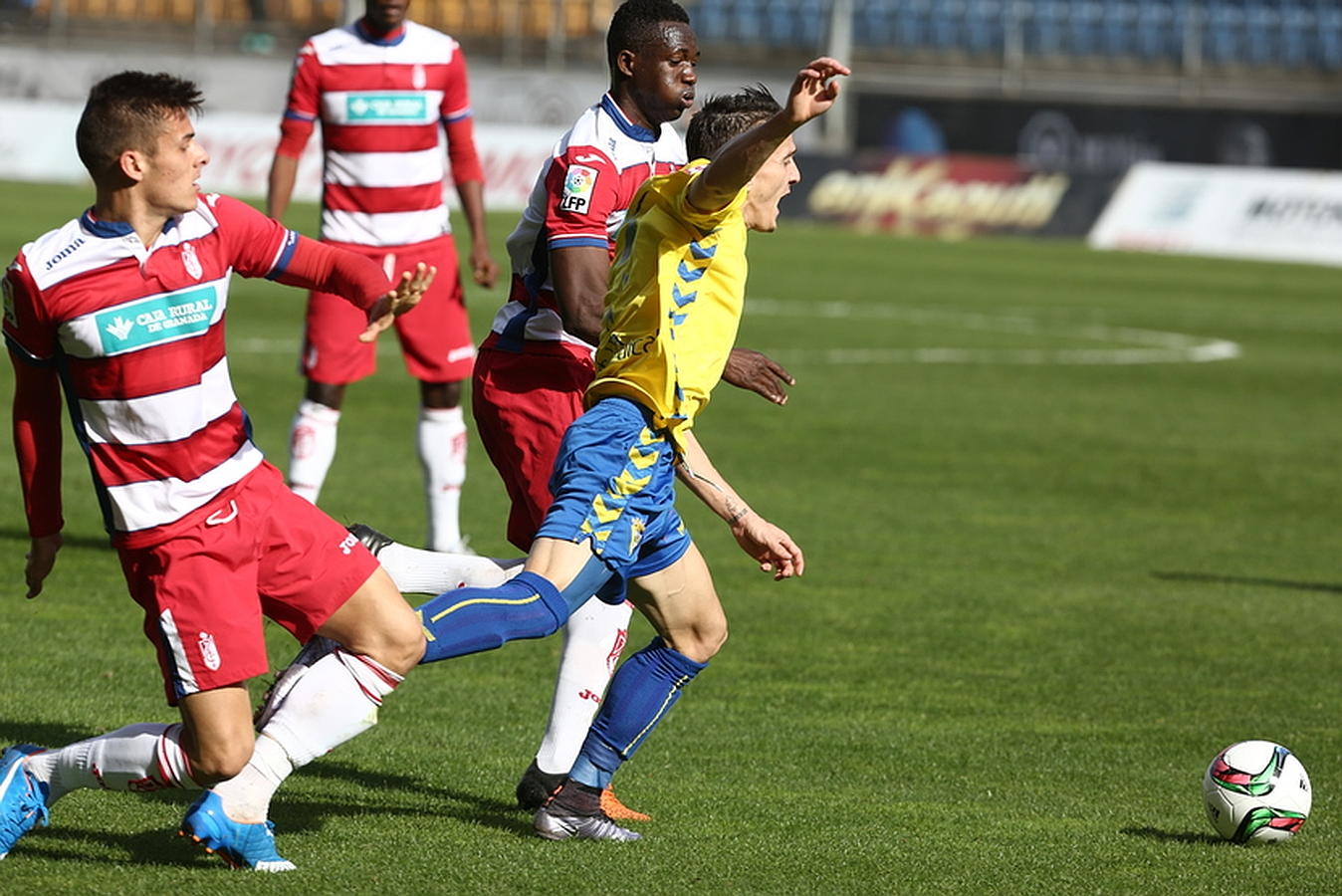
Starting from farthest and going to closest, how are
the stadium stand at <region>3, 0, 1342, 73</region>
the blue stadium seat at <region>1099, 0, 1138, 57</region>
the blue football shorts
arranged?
the blue stadium seat at <region>1099, 0, 1138, 57</region>, the stadium stand at <region>3, 0, 1342, 73</region>, the blue football shorts

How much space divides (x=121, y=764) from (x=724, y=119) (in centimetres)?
212

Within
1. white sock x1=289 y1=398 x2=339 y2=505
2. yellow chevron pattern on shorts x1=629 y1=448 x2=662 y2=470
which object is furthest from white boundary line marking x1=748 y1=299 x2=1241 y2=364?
yellow chevron pattern on shorts x1=629 y1=448 x2=662 y2=470

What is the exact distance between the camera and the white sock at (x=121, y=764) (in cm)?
448

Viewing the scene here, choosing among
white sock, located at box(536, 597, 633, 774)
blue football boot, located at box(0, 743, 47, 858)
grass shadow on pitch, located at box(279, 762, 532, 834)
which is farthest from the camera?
white sock, located at box(536, 597, 633, 774)

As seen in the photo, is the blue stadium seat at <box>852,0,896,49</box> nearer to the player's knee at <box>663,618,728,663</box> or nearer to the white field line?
the white field line

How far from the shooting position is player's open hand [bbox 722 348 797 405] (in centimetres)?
514

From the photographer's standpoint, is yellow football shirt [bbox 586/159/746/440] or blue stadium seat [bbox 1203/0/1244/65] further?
blue stadium seat [bbox 1203/0/1244/65]

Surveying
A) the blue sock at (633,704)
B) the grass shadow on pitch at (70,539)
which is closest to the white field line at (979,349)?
the grass shadow on pitch at (70,539)

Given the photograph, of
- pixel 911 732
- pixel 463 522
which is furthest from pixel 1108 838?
pixel 463 522

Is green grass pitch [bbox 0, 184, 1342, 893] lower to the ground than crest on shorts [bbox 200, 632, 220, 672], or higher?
lower

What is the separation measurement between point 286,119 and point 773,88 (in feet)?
114

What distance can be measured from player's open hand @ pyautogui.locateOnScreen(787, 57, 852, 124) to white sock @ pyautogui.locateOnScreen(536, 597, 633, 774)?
64.0 inches

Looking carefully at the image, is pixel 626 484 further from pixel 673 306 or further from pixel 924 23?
pixel 924 23

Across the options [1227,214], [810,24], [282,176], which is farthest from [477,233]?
[810,24]
